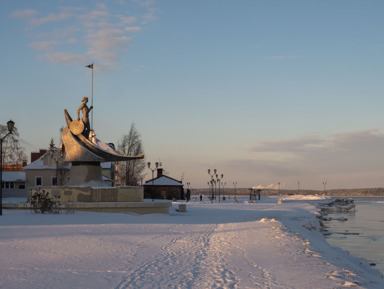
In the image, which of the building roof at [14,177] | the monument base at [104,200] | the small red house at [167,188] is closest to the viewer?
the monument base at [104,200]

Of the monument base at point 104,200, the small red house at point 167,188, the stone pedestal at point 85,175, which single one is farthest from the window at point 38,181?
the monument base at point 104,200

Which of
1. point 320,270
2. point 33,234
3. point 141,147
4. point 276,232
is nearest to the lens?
point 320,270

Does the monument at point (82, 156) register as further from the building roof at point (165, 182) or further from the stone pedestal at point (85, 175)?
the building roof at point (165, 182)

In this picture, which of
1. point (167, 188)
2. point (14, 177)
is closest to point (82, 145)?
point (14, 177)

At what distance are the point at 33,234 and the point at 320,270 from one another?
32.8 feet

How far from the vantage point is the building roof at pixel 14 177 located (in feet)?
206

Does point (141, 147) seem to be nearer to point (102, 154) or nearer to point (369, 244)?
point (102, 154)

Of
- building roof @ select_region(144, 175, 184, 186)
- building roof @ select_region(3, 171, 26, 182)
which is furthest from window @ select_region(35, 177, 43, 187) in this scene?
building roof @ select_region(144, 175, 184, 186)

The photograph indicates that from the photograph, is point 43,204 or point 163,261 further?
point 43,204

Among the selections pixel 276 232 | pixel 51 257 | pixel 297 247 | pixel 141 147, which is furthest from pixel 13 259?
pixel 141 147

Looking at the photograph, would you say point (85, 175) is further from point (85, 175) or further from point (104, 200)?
point (104, 200)

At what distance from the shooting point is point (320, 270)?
34.0ft

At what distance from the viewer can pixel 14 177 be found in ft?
208

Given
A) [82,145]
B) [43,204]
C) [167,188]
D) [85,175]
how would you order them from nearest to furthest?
[43,204] → [85,175] → [82,145] → [167,188]
